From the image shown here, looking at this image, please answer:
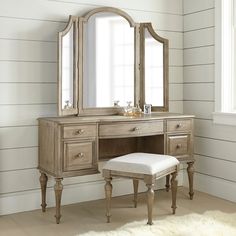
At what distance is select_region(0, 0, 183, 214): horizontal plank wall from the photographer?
3.43 meters

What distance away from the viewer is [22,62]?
350 cm

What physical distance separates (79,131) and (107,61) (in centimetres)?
84

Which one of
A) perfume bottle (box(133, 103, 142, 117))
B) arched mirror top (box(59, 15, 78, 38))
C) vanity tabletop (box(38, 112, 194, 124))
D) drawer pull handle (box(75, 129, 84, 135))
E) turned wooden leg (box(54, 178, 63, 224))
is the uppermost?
arched mirror top (box(59, 15, 78, 38))

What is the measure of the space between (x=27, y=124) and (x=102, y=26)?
3.57ft

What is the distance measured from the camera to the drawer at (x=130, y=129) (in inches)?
134

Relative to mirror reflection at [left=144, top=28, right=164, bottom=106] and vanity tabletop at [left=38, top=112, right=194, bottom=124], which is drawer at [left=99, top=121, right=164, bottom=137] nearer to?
vanity tabletop at [left=38, top=112, right=194, bottom=124]

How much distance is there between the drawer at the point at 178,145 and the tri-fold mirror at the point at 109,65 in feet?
1.31

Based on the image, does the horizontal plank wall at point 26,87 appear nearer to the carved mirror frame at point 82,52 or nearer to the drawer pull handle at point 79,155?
the carved mirror frame at point 82,52

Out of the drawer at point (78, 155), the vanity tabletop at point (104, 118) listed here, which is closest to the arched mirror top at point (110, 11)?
the vanity tabletop at point (104, 118)

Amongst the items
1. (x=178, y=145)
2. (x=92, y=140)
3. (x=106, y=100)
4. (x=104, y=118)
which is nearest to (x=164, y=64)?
(x=106, y=100)

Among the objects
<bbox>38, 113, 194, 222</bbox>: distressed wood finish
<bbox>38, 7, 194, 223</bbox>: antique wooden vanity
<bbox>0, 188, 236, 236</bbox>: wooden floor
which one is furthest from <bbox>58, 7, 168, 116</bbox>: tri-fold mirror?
<bbox>0, 188, 236, 236</bbox>: wooden floor

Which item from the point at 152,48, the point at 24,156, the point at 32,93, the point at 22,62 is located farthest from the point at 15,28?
the point at 152,48

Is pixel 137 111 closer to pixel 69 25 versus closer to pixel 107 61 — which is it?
pixel 107 61

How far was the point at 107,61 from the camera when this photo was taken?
380 cm
